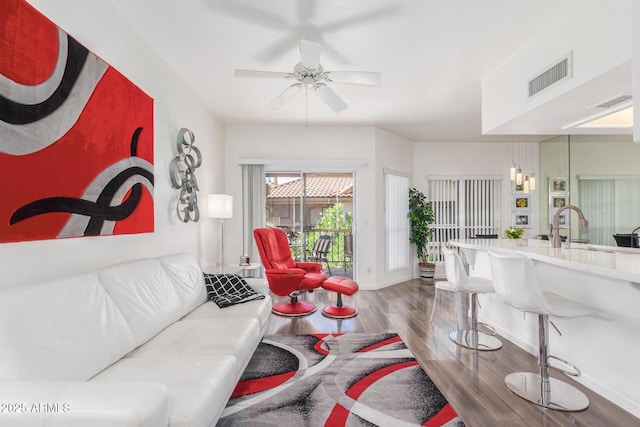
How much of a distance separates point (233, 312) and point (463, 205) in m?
5.19

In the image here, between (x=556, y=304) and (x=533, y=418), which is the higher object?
(x=556, y=304)

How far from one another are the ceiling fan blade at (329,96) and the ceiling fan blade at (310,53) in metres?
0.26

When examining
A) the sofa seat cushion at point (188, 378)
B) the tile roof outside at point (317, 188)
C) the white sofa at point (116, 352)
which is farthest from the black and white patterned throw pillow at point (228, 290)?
the tile roof outside at point (317, 188)

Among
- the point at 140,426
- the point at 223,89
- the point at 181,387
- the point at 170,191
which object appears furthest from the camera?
the point at 223,89

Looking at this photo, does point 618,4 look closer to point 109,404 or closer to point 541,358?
point 541,358

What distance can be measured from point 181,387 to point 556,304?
7.49ft

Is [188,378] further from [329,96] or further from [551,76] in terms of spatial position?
[551,76]

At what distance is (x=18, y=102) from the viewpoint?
1.46 m

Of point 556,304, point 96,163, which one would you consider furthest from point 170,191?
point 556,304

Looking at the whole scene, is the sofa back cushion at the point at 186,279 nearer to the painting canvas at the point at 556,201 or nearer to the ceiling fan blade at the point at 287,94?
the ceiling fan blade at the point at 287,94

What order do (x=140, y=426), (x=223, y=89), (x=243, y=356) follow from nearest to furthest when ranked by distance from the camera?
(x=140, y=426), (x=243, y=356), (x=223, y=89)

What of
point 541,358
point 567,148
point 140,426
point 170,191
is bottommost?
point 541,358

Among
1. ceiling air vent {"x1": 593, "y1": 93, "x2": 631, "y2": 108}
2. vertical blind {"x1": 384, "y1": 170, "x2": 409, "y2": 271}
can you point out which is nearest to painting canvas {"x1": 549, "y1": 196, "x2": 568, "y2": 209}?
vertical blind {"x1": 384, "y1": 170, "x2": 409, "y2": 271}

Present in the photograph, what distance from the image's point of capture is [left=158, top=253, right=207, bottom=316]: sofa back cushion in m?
2.51
